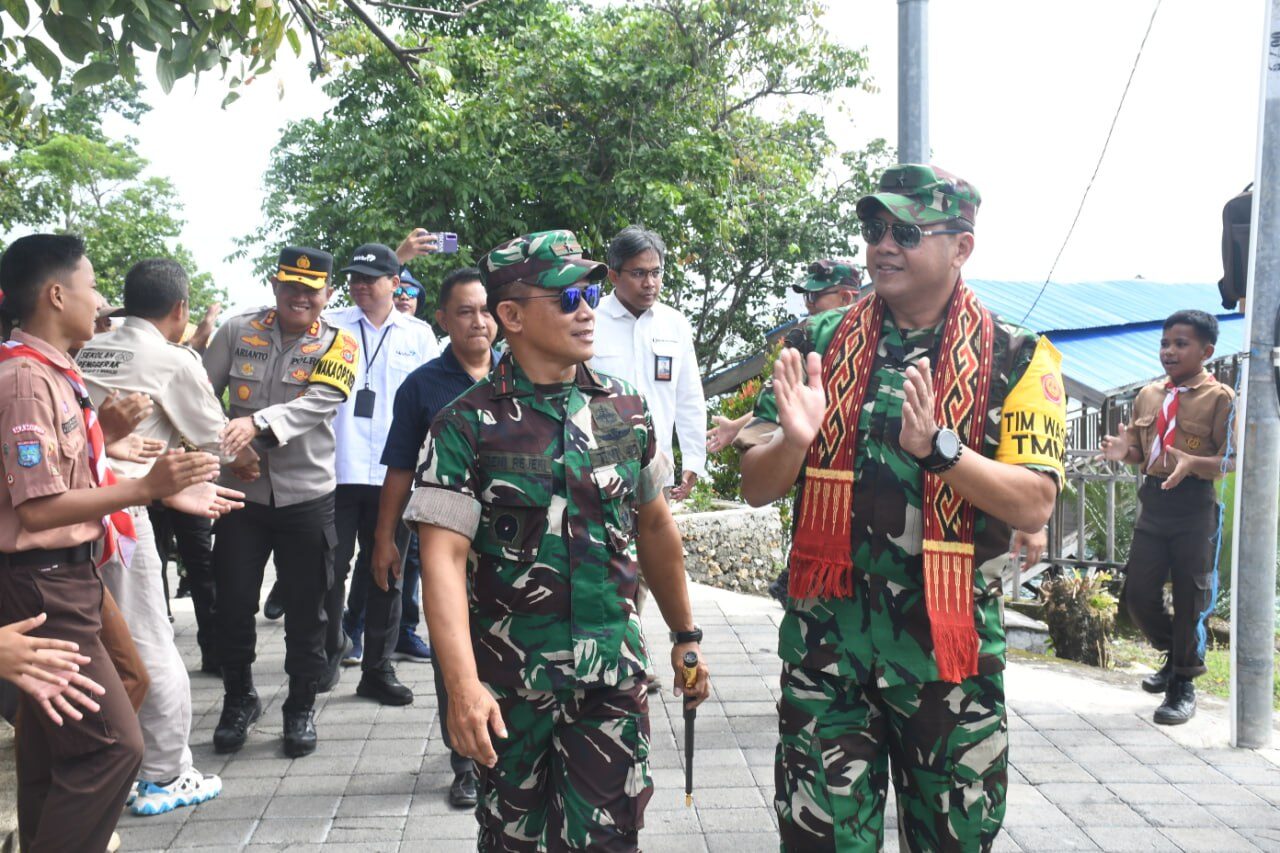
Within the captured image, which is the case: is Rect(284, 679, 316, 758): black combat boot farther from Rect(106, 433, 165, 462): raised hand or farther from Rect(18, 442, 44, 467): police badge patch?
Rect(18, 442, 44, 467): police badge patch

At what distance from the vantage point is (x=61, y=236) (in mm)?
3459

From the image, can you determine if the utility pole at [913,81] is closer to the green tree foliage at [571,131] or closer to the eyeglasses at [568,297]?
the eyeglasses at [568,297]

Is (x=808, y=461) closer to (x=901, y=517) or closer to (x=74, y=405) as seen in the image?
(x=901, y=517)

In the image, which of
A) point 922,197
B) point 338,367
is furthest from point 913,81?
point 922,197

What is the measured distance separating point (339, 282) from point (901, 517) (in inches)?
791

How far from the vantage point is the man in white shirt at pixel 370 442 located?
Result: 18.9 ft

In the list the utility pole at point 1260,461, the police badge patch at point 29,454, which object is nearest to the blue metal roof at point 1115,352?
the utility pole at point 1260,461

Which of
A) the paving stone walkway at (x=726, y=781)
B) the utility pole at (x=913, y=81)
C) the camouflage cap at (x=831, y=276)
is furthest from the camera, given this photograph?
the camouflage cap at (x=831, y=276)

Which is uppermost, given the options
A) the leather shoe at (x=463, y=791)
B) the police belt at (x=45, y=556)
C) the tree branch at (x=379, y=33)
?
the tree branch at (x=379, y=33)

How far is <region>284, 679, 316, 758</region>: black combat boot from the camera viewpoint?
5098 millimetres

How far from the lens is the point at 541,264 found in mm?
2963

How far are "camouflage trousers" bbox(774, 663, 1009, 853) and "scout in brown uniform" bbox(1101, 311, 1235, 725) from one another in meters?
3.62

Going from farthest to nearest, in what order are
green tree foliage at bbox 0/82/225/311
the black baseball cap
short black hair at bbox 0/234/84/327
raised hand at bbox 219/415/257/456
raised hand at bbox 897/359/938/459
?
1. green tree foliage at bbox 0/82/225/311
2. the black baseball cap
3. raised hand at bbox 219/415/257/456
4. short black hair at bbox 0/234/84/327
5. raised hand at bbox 897/359/938/459

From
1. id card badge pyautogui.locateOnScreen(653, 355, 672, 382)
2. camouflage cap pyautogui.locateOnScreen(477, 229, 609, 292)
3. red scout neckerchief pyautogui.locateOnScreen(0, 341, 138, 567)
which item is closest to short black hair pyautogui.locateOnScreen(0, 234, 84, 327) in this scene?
red scout neckerchief pyautogui.locateOnScreen(0, 341, 138, 567)
